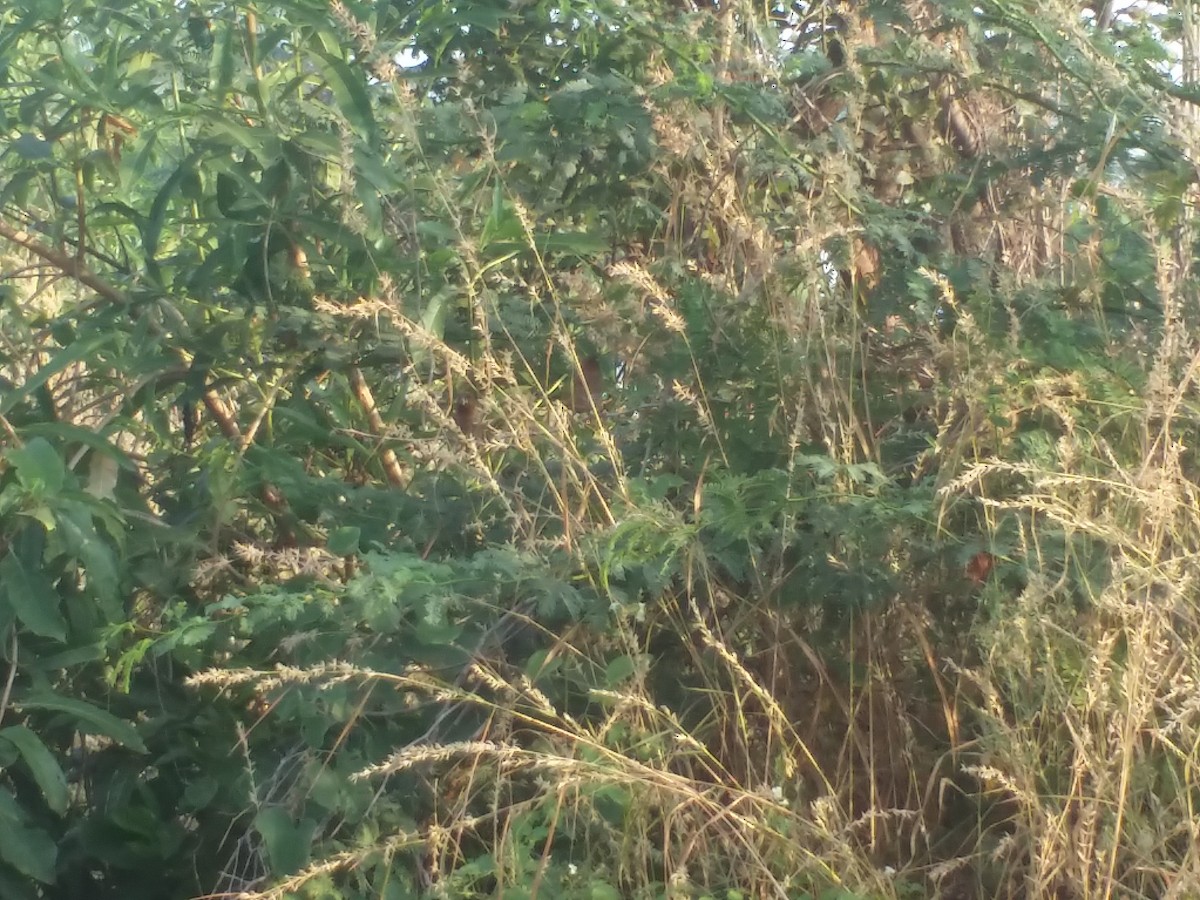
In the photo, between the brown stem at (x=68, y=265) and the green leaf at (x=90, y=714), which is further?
the brown stem at (x=68, y=265)

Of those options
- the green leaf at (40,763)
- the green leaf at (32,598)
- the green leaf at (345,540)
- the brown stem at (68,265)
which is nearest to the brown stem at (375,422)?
the brown stem at (68,265)

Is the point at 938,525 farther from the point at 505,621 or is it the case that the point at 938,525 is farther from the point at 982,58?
the point at 982,58

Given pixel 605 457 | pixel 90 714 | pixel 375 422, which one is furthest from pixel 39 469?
pixel 605 457

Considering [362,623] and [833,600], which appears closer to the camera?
[362,623]

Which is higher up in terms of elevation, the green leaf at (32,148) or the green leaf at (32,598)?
the green leaf at (32,148)

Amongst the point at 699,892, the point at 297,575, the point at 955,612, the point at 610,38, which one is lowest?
the point at 699,892

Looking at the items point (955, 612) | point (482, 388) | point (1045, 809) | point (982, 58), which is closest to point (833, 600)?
point (955, 612)

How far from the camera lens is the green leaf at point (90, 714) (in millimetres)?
2326

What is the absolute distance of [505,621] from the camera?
2357 mm

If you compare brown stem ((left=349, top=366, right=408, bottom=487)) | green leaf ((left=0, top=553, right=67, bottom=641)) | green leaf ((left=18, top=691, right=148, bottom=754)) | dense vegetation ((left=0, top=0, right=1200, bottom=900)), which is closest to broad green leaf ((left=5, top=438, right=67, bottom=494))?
dense vegetation ((left=0, top=0, right=1200, bottom=900))

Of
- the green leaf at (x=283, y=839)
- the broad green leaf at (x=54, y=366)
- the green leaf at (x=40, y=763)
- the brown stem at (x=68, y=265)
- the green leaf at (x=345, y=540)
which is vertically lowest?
the green leaf at (x=283, y=839)

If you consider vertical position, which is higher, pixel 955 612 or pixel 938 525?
pixel 938 525

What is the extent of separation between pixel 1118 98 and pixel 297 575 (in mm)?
1708

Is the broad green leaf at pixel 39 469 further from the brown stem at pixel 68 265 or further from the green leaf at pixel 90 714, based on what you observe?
the brown stem at pixel 68 265
